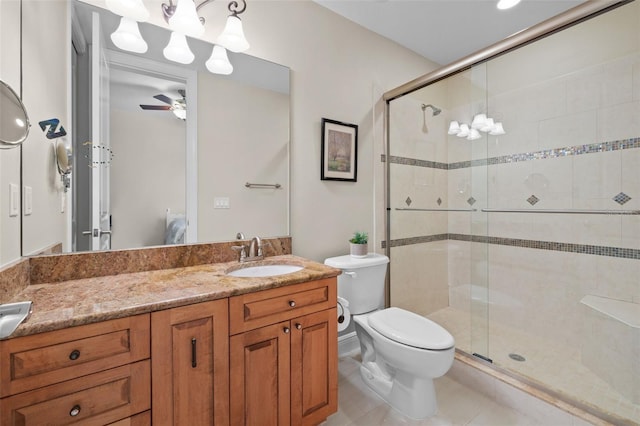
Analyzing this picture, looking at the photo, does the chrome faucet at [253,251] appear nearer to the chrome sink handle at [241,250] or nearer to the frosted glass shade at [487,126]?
the chrome sink handle at [241,250]

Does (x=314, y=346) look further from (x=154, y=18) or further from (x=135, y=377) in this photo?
(x=154, y=18)

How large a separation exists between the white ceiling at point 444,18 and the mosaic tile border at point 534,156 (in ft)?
3.18

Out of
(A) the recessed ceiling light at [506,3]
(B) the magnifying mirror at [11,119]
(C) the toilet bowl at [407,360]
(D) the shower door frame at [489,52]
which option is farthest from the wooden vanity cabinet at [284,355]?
(A) the recessed ceiling light at [506,3]

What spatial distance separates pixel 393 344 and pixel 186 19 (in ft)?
6.52

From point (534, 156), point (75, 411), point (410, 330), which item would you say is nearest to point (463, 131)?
point (534, 156)

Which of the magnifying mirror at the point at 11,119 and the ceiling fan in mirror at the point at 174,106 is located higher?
the ceiling fan in mirror at the point at 174,106

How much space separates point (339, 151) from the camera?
2100 mm

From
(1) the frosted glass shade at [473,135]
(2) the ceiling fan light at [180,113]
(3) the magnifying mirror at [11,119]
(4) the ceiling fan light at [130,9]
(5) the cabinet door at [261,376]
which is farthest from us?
(1) the frosted glass shade at [473,135]

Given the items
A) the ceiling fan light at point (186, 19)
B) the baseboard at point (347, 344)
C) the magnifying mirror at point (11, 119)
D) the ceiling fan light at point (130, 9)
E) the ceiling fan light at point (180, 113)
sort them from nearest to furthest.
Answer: the magnifying mirror at point (11, 119) → the ceiling fan light at point (130, 9) → the ceiling fan light at point (186, 19) → the ceiling fan light at point (180, 113) → the baseboard at point (347, 344)

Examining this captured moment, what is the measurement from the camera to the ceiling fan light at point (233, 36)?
1.50 metres

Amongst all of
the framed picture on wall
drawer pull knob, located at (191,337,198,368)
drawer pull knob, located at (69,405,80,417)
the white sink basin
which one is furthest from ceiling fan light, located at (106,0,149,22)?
drawer pull knob, located at (69,405,80,417)

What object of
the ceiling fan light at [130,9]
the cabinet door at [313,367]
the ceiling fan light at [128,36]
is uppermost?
the ceiling fan light at [130,9]

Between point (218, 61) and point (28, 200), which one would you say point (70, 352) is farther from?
point (218, 61)

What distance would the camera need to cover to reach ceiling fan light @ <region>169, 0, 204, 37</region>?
1370 millimetres
